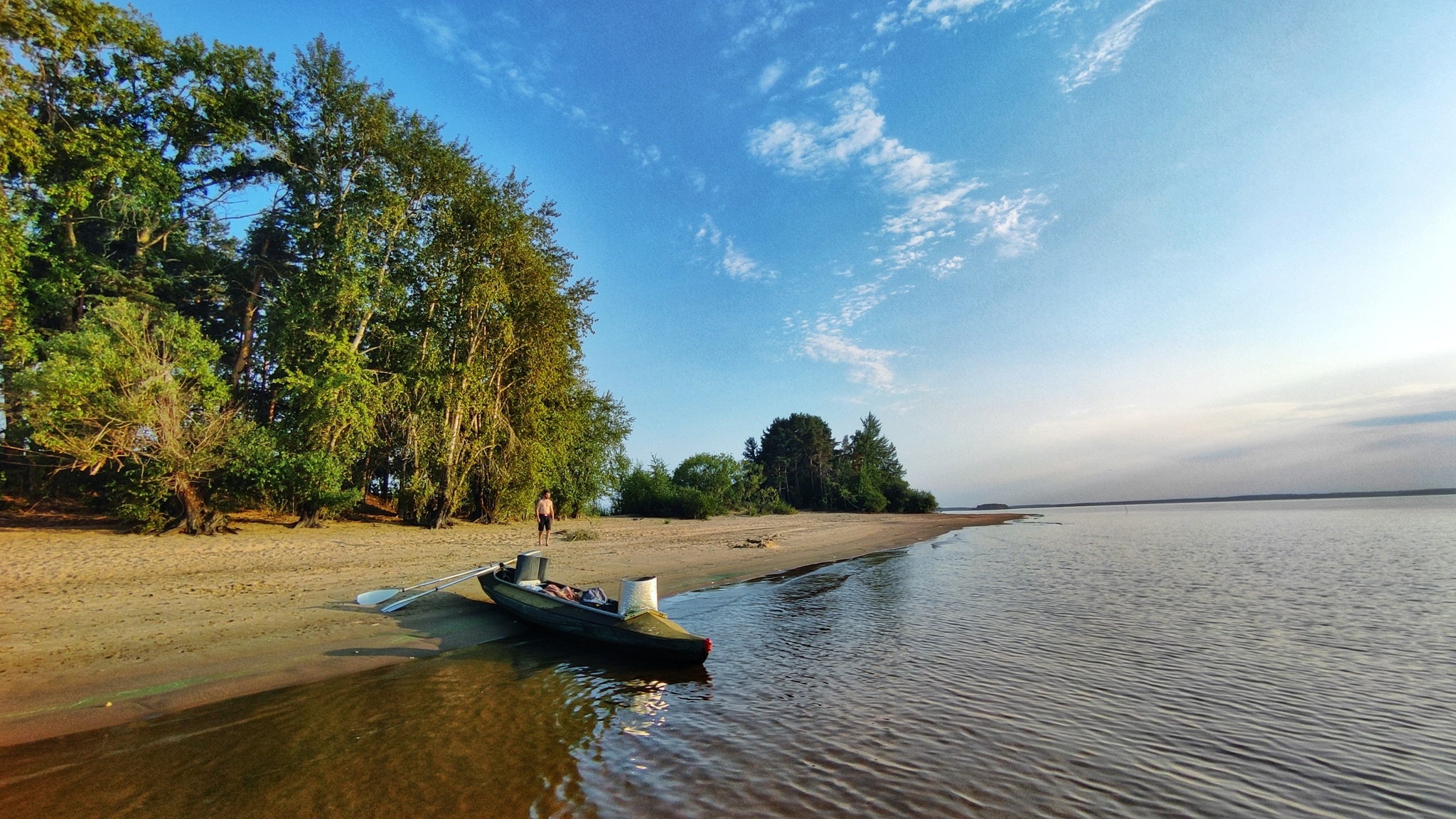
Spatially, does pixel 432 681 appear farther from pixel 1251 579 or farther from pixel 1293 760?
pixel 1251 579

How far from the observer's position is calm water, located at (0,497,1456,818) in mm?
4965

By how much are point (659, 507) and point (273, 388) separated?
89.4 ft

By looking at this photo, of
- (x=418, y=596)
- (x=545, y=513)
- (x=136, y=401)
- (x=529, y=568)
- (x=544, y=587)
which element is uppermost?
(x=136, y=401)

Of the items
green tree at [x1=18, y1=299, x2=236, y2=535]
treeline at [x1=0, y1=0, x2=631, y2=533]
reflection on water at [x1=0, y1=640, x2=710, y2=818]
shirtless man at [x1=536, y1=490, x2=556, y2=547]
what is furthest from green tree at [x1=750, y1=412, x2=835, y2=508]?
reflection on water at [x1=0, y1=640, x2=710, y2=818]

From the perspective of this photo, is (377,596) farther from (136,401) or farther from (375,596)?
(136,401)

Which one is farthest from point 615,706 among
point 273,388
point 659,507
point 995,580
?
point 659,507

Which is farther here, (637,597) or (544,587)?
(544,587)

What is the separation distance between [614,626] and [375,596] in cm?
582

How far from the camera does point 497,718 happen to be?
6.85 meters

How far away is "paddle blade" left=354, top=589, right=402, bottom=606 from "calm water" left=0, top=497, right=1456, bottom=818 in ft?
9.25

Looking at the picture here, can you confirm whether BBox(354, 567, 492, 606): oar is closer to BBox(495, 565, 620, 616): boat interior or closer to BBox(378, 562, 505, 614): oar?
BBox(378, 562, 505, 614): oar

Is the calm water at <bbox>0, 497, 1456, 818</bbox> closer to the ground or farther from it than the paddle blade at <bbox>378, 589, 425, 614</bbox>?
closer to the ground

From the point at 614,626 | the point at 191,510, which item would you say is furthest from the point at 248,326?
the point at 614,626

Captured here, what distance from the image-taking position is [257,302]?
84.6 ft
